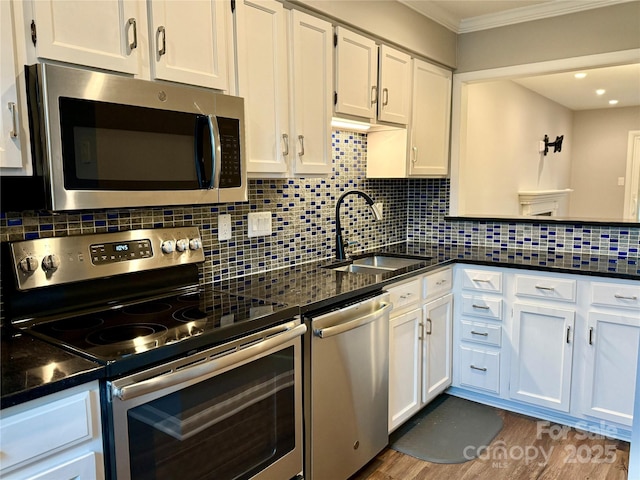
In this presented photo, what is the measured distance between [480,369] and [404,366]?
69cm

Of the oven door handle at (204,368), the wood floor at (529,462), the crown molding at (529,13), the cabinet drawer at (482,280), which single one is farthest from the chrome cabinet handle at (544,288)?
the crown molding at (529,13)

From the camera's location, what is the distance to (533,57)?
3158 mm

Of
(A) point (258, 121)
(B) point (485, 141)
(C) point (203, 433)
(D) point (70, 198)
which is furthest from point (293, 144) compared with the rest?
(B) point (485, 141)

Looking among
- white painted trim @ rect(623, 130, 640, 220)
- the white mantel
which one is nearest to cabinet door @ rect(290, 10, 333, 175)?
the white mantel

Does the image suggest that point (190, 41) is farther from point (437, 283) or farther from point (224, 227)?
point (437, 283)

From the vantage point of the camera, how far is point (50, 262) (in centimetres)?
158

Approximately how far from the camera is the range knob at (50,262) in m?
1.57

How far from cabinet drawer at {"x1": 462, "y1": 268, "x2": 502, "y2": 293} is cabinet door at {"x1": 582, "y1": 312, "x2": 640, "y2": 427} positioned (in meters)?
0.51

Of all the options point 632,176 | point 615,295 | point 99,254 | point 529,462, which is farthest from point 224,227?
point 632,176

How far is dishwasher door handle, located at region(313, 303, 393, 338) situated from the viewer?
1.89 metres

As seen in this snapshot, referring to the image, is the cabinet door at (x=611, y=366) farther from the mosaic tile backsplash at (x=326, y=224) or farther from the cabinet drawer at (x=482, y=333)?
the mosaic tile backsplash at (x=326, y=224)

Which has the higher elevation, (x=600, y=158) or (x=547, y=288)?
(x=600, y=158)

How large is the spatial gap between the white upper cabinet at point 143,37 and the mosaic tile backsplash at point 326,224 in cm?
54

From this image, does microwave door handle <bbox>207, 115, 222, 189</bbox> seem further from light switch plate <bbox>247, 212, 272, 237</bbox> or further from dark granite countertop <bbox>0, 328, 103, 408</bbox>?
dark granite countertop <bbox>0, 328, 103, 408</bbox>
